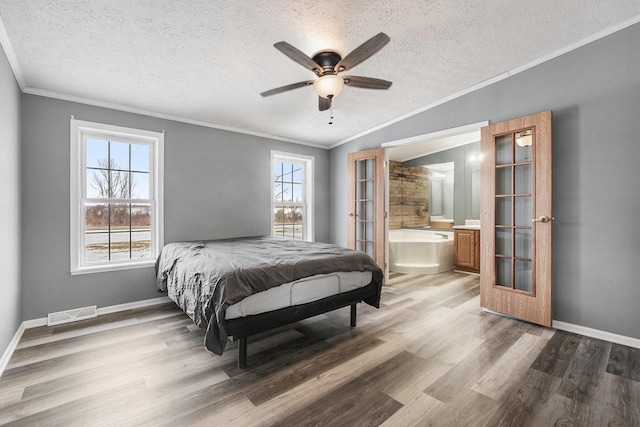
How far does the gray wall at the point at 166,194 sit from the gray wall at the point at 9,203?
199 mm

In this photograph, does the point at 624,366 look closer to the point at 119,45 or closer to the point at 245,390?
the point at 245,390

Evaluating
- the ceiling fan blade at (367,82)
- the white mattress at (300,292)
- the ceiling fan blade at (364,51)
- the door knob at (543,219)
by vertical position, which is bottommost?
the white mattress at (300,292)

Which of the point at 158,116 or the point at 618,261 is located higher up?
the point at 158,116

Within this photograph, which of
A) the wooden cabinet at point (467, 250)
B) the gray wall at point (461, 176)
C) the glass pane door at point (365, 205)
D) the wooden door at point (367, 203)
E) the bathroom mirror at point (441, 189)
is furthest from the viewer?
the bathroom mirror at point (441, 189)

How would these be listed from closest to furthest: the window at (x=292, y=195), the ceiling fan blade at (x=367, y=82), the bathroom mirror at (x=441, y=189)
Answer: the ceiling fan blade at (x=367, y=82), the window at (x=292, y=195), the bathroom mirror at (x=441, y=189)

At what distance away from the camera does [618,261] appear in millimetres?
2555

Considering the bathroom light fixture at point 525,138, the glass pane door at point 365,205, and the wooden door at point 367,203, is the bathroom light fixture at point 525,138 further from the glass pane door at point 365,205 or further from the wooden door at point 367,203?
the glass pane door at point 365,205

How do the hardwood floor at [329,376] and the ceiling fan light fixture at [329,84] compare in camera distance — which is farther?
the ceiling fan light fixture at [329,84]

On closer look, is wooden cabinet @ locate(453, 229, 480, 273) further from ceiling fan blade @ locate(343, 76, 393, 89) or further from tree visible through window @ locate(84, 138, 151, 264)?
tree visible through window @ locate(84, 138, 151, 264)

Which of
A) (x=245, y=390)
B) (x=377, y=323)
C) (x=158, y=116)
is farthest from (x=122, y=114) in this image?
(x=377, y=323)

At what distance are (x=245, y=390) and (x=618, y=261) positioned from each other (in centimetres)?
337

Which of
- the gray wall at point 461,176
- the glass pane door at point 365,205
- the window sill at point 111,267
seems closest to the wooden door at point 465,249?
the gray wall at point 461,176

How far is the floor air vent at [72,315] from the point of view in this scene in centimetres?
299

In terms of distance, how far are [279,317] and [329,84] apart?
1.91 m
